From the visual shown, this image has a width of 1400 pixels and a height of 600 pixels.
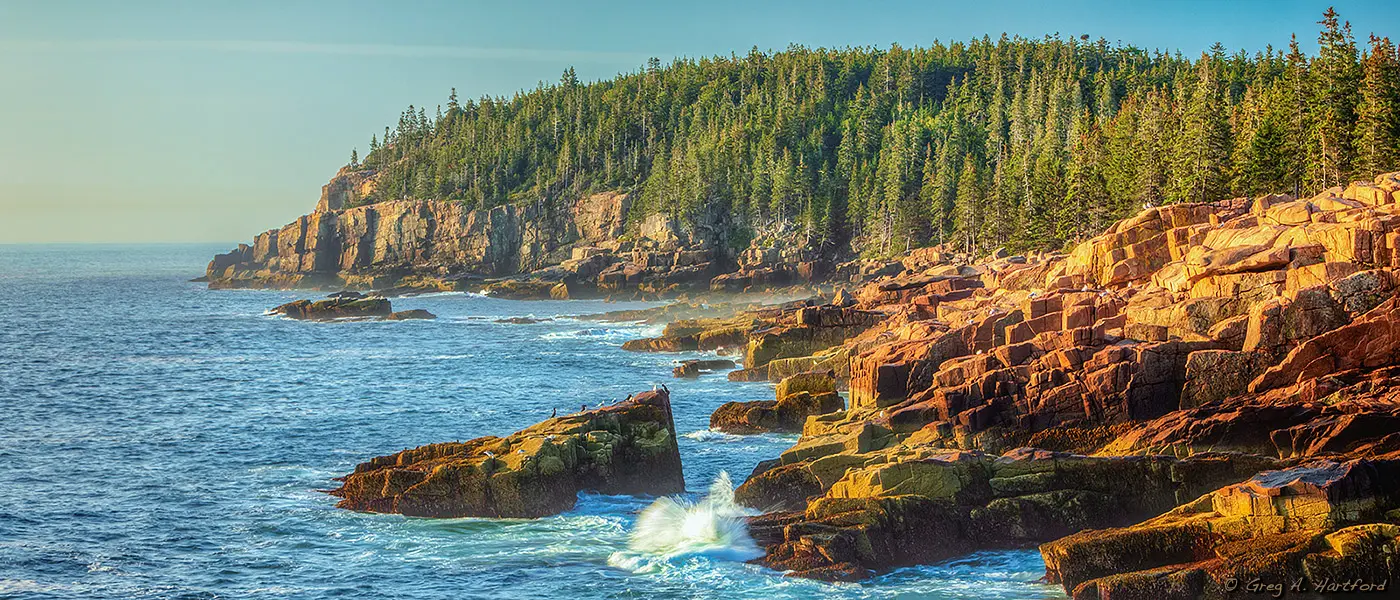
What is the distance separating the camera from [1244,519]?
90.8ft

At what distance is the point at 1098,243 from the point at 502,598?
38.8 metres

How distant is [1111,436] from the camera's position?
37.7m

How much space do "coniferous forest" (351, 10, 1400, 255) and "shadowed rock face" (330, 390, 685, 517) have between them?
5484 centimetres

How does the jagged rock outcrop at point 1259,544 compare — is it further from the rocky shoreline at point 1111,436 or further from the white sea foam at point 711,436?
the white sea foam at point 711,436

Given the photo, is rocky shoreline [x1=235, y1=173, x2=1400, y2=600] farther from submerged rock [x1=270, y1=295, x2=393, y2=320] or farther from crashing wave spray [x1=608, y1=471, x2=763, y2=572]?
submerged rock [x1=270, y1=295, x2=393, y2=320]

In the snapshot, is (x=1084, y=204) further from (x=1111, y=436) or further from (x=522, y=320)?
(x=1111, y=436)

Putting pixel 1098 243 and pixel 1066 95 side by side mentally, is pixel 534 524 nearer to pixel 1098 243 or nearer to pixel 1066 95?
pixel 1098 243

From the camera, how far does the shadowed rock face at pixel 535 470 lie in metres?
36.8

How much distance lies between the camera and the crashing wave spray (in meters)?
32.5

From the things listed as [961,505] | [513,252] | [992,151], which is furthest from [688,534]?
[513,252]

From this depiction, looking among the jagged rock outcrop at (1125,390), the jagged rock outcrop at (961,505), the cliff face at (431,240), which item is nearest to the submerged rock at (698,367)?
the jagged rock outcrop at (1125,390)

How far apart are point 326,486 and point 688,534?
15444mm

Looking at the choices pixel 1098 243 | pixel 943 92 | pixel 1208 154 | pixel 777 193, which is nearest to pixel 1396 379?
pixel 1098 243

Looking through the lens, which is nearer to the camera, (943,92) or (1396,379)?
(1396,379)
